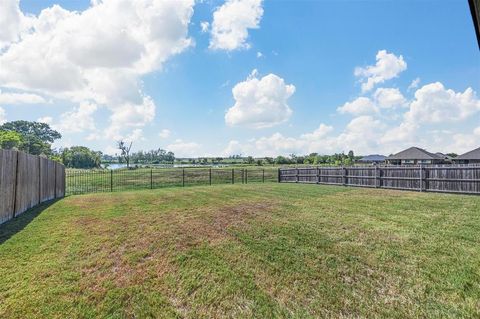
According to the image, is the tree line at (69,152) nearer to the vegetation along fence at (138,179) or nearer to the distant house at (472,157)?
the vegetation along fence at (138,179)

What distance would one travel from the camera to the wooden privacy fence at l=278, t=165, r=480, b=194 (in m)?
11.7

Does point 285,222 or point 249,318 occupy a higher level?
point 285,222

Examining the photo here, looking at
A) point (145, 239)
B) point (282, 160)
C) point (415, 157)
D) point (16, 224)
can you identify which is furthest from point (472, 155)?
point (16, 224)

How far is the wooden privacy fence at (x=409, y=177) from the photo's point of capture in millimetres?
11734

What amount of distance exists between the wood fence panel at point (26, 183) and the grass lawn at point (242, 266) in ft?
3.13

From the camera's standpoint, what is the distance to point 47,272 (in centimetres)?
384

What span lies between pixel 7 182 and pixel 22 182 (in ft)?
3.65

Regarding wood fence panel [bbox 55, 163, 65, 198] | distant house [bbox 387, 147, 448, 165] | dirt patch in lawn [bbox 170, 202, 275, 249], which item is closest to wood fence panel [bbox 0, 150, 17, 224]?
dirt patch in lawn [bbox 170, 202, 275, 249]

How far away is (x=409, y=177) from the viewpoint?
45.2 feet

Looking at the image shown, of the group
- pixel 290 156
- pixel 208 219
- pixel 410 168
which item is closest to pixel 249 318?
pixel 208 219

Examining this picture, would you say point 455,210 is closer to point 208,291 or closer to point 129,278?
point 208,291

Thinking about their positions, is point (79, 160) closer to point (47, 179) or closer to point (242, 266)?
point (47, 179)

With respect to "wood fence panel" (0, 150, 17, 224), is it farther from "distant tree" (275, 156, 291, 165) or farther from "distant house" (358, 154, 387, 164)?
"distant house" (358, 154, 387, 164)

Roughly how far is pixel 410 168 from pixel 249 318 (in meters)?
13.8
